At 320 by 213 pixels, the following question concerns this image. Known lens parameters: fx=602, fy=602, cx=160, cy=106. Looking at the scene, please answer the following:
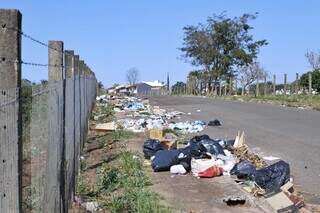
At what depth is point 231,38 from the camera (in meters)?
72.0

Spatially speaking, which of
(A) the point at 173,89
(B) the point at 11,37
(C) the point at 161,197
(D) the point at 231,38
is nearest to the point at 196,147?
(C) the point at 161,197

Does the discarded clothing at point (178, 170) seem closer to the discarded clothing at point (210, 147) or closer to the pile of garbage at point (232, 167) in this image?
the pile of garbage at point (232, 167)

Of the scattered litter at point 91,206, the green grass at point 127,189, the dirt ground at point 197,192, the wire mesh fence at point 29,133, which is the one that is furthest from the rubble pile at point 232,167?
the wire mesh fence at point 29,133

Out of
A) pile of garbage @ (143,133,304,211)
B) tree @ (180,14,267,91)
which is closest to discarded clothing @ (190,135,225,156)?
pile of garbage @ (143,133,304,211)

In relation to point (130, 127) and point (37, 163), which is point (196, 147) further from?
point (130, 127)

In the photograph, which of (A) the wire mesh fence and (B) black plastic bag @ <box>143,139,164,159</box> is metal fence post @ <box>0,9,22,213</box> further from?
(B) black plastic bag @ <box>143,139,164,159</box>

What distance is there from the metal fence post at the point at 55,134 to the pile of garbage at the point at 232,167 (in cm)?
285

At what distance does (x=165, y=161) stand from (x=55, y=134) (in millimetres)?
4736

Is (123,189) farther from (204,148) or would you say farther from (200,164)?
(204,148)

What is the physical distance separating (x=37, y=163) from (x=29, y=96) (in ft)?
2.25

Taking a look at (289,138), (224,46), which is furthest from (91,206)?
(224,46)

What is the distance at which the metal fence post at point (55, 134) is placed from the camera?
15.5 feet

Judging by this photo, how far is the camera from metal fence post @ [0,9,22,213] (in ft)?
9.89

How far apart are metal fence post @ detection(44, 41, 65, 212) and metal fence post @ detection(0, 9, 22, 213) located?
1.43 metres
